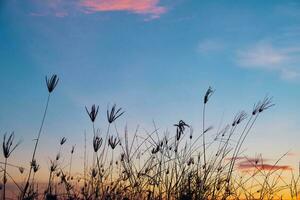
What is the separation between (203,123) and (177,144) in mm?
670

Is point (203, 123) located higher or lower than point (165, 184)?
higher

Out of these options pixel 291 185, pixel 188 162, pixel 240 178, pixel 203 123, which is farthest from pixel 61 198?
pixel 291 185

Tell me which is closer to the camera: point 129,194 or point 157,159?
point 129,194

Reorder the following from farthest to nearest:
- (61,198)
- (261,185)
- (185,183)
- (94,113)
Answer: (261,185)
(61,198)
(185,183)
(94,113)

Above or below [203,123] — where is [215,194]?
below

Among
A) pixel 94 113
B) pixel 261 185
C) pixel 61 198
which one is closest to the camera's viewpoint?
pixel 94 113

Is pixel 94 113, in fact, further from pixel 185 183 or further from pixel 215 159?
pixel 215 159

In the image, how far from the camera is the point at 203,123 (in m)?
4.94

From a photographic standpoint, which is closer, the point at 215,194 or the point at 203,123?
the point at 203,123

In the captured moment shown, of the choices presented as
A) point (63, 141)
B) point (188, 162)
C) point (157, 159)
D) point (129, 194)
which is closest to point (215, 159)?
point (188, 162)

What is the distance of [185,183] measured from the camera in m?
4.88

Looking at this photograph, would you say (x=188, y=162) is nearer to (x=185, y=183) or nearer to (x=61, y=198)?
A: (x=185, y=183)

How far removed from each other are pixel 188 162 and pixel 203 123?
0.65 m

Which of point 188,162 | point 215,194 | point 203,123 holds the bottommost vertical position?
point 215,194
